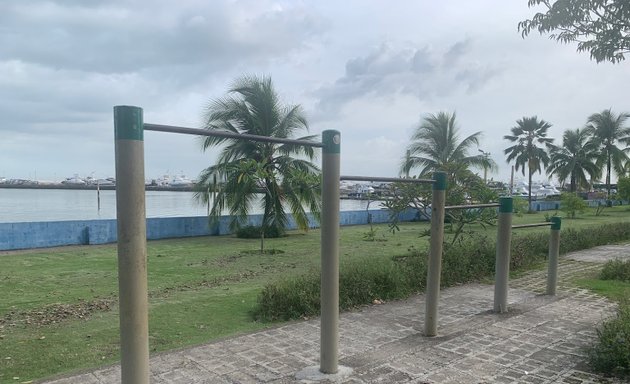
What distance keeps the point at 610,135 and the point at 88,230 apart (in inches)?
1513

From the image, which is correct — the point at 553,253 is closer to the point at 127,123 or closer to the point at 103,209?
the point at 127,123

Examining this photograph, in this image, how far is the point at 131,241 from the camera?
7.96ft

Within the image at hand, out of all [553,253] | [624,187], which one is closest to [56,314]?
[553,253]

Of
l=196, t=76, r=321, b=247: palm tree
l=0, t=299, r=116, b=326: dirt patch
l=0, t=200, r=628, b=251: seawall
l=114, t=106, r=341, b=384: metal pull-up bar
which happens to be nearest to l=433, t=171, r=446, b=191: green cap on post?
l=114, t=106, r=341, b=384: metal pull-up bar

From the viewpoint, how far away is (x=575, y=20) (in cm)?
491

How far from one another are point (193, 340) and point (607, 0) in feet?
15.6

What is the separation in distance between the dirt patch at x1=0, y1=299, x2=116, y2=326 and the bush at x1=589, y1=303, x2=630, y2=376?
4789 mm

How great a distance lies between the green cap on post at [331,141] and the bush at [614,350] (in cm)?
236

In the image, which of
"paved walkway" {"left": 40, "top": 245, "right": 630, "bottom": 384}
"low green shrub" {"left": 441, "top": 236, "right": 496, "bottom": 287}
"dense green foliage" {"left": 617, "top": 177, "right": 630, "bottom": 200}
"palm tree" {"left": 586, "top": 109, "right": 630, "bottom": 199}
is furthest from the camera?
"palm tree" {"left": 586, "top": 109, "right": 630, "bottom": 199}

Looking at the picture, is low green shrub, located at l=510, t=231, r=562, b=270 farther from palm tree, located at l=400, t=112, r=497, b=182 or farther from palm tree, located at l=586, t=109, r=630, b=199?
palm tree, located at l=586, t=109, r=630, b=199

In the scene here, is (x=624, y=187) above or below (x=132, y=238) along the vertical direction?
below

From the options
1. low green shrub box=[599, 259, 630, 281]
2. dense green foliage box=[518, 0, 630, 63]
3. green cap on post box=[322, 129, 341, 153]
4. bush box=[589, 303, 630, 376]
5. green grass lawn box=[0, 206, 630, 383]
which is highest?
dense green foliage box=[518, 0, 630, 63]

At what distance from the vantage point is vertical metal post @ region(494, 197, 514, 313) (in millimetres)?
5492

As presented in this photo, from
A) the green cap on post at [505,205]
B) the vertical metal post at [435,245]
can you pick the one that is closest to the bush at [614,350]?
the vertical metal post at [435,245]
